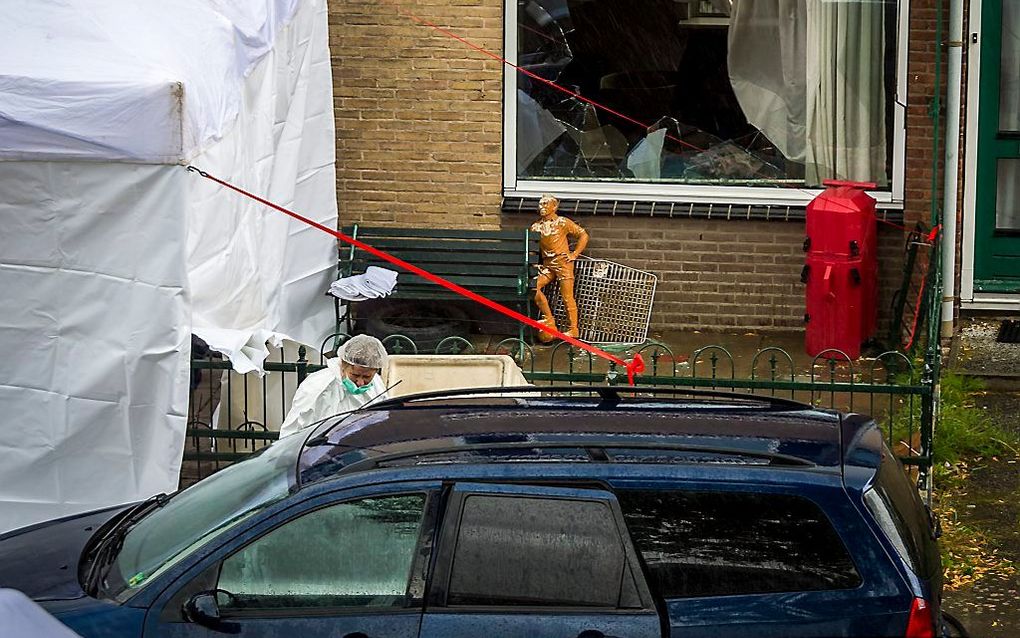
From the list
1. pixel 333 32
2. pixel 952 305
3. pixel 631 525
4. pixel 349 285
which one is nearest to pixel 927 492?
pixel 952 305

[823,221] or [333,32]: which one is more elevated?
[333,32]

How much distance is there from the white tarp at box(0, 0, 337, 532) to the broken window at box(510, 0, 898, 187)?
4305 mm

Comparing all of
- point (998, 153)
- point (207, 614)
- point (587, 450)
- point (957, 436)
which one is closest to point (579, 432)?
point (587, 450)

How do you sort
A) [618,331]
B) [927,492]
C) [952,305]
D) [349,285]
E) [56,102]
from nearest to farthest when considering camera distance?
[56,102] → [927,492] → [952,305] → [349,285] → [618,331]

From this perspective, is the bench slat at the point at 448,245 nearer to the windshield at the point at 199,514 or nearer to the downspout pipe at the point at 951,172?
the downspout pipe at the point at 951,172

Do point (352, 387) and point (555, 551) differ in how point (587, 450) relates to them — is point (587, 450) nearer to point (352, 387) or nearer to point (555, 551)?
point (555, 551)

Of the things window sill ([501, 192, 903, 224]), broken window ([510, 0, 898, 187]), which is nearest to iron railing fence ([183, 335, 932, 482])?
window sill ([501, 192, 903, 224])

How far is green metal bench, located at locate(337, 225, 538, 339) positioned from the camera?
34.9 feet

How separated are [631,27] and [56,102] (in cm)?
565

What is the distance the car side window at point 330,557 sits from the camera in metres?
4.30

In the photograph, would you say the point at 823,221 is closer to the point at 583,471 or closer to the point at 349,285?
the point at 349,285

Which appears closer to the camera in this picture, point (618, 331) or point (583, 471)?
point (583, 471)

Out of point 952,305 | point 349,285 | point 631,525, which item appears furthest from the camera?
point 349,285

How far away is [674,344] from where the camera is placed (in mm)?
10688
